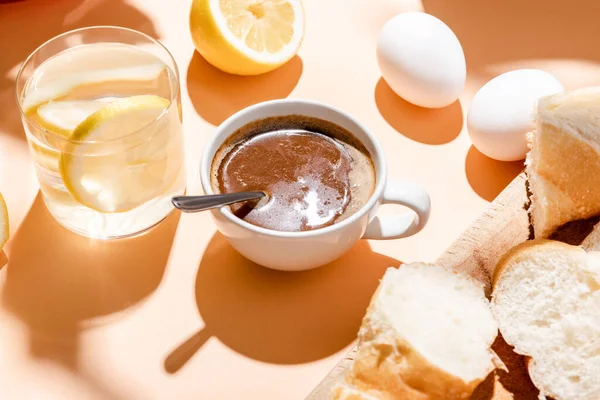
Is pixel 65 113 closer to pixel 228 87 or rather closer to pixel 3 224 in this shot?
pixel 3 224

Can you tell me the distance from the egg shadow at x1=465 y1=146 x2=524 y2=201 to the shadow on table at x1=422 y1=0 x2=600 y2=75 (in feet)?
0.84

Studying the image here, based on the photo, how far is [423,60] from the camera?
142cm

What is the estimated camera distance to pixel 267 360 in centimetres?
115

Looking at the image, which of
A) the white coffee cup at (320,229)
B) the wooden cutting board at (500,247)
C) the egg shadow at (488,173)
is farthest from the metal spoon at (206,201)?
the egg shadow at (488,173)

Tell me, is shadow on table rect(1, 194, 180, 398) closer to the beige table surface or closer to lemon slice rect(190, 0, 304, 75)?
the beige table surface

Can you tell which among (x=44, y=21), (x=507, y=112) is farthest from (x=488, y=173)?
(x=44, y=21)

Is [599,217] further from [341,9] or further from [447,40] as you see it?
[341,9]


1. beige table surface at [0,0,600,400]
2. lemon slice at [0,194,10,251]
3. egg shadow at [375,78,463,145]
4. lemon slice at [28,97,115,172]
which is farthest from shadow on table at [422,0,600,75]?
lemon slice at [0,194,10,251]

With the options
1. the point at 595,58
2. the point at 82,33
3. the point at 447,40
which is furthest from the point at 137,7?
the point at 595,58

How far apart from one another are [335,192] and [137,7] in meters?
0.78

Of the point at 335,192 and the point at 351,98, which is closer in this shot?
the point at 335,192

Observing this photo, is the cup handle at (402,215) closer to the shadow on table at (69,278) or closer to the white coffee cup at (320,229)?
the white coffee cup at (320,229)

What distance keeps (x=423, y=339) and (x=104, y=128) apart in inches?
22.2

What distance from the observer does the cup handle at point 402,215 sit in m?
1.16
